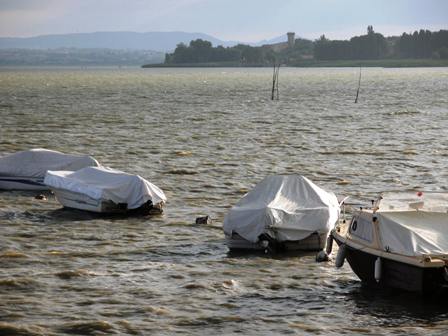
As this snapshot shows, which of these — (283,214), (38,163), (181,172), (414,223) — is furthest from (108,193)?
(181,172)

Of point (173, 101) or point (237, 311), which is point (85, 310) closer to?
point (237, 311)

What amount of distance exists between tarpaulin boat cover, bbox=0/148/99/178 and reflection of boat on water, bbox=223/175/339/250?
45.7ft

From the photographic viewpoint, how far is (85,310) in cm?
2634

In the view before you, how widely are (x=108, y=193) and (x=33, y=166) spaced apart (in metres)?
7.95

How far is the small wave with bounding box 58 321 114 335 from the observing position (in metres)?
24.7

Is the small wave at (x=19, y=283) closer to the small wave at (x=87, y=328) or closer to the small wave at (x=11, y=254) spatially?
the small wave at (x=11, y=254)

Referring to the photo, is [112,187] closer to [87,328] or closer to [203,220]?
[203,220]

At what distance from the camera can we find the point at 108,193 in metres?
39.0

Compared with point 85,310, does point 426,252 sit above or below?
above

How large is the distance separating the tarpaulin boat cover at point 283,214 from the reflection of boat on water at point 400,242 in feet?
8.12

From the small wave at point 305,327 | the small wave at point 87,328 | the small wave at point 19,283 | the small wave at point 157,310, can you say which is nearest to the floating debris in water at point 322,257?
the small wave at point 305,327

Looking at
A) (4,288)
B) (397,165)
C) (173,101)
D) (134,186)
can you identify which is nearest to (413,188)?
(397,165)

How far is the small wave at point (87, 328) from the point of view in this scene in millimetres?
24719

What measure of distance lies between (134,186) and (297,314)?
14546 mm
